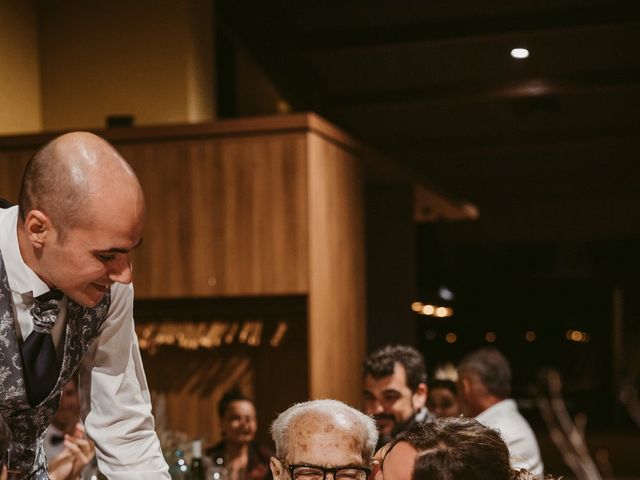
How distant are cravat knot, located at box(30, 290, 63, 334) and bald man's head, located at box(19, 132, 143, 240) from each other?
0.48 feet

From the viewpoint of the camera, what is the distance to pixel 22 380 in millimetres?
1612

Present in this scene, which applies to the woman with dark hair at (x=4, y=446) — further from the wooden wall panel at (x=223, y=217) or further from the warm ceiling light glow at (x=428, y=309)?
the warm ceiling light glow at (x=428, y=309)

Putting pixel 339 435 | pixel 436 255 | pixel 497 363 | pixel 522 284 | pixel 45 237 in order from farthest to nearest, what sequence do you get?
1. pixel 522 284
2. pixel 436 255
3. pixel 497 363
4. pixel 339 435
5. pixel 45 237

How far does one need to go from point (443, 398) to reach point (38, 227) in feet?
11.9

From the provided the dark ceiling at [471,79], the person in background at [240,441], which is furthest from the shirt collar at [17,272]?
the dark ceiling at [471,79]

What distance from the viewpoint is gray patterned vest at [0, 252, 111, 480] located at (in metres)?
1.60

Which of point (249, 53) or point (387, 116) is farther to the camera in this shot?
point (387, 116)

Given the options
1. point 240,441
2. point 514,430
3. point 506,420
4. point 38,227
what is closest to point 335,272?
point 240,441

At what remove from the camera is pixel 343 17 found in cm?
614

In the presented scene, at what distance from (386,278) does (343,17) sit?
2.12 m

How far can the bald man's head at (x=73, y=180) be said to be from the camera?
151cm

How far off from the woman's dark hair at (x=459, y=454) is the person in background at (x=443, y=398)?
10.5 ft

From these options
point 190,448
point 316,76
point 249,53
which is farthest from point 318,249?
point 316,76

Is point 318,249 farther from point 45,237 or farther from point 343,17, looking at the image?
point 45,237
